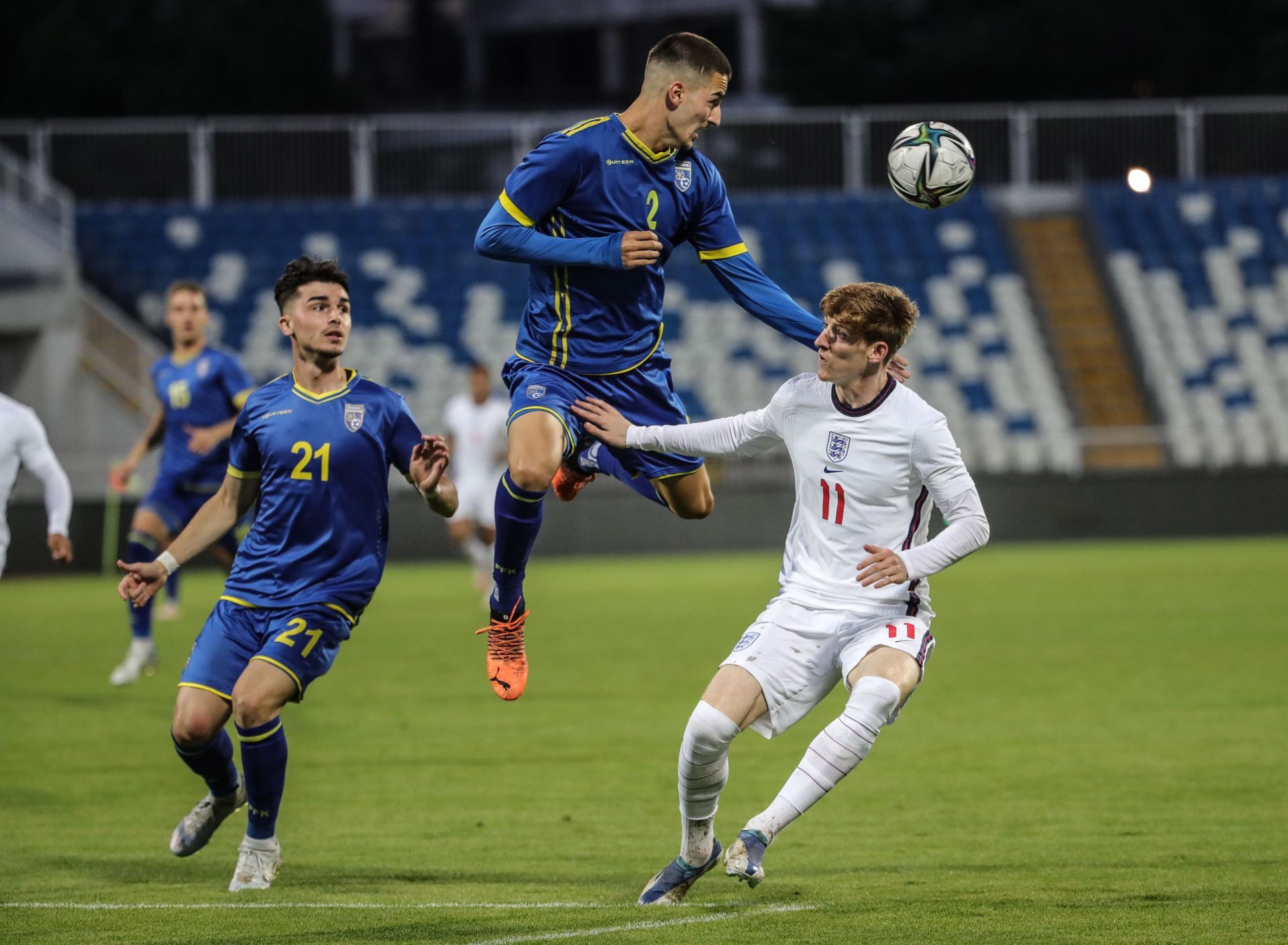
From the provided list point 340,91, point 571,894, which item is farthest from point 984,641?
point 340,91

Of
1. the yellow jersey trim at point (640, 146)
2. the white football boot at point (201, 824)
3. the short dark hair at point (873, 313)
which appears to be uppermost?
the yellow jersey trim at point (640, 146)

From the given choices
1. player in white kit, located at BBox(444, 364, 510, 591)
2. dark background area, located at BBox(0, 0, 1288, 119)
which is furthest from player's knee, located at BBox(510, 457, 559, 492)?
dark background area, located at BBox(0, 0, 1288, 119)

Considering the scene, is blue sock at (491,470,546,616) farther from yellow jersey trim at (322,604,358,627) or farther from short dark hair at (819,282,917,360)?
short dark hair at (819,282,917,360)

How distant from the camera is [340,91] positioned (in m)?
41.2

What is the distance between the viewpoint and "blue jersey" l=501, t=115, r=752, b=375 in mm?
6676

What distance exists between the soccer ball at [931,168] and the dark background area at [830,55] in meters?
31.9

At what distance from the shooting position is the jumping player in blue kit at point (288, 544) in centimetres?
638

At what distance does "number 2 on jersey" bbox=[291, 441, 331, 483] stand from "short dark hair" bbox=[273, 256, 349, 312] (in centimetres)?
52

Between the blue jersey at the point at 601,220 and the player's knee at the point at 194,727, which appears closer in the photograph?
the player's knee at the point at 194,727

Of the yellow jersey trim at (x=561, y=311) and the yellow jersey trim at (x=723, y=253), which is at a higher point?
the yellow jersey trim at (x=723, y=253)

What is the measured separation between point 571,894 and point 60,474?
159 inches

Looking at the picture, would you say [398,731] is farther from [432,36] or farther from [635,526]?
[432,36]

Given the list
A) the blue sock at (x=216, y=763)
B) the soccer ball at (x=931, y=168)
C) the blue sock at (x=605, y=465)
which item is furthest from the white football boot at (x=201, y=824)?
the soccer ball at (x=931, y=168)

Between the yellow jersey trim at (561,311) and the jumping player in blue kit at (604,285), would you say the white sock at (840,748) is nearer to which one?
the jumping player in blue kit at (604,285)
